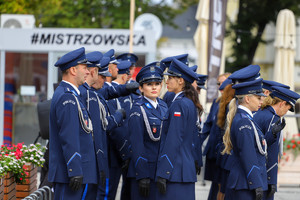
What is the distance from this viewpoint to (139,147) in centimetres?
709

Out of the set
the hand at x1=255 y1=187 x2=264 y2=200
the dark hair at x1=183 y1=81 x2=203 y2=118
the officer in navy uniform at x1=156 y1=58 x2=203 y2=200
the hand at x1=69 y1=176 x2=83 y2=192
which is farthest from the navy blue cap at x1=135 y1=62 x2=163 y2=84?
the hand at x1=69 y1=176 x2=83 y2=192

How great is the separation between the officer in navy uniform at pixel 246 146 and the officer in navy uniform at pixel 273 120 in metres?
0.63

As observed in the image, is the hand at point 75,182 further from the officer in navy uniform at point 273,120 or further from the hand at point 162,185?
the officer in navy uniform at point 273,120

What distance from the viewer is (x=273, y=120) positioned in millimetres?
7109

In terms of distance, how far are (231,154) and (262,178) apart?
1.47ft

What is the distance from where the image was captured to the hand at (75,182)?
5633 millimetres

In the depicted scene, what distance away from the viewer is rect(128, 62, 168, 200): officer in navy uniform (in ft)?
23.0

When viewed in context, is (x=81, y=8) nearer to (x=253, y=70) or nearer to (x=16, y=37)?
(x=16, y=37)

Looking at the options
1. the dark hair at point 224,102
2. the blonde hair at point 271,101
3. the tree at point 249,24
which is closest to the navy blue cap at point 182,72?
the blonde hair at point 271,101

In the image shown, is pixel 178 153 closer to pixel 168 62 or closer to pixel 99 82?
pixel 99 82

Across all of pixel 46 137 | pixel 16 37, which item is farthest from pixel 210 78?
pixel 46 137

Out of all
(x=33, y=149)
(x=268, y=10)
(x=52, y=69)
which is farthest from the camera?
(x=268, y=10)

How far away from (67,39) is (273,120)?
287 inches

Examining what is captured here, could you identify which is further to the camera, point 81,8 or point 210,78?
point 81,8
